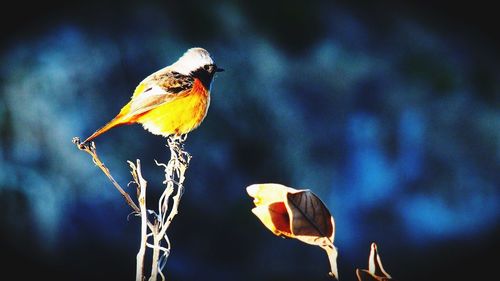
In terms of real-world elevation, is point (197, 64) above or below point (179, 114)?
above

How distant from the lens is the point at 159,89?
5.41 feet

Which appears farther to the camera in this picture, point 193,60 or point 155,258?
point 193,60

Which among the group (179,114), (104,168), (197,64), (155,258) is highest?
(197,64)

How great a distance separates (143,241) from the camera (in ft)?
2.35

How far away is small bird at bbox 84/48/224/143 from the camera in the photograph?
1.58m

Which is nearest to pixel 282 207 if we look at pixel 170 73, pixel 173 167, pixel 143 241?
pixel 143 241

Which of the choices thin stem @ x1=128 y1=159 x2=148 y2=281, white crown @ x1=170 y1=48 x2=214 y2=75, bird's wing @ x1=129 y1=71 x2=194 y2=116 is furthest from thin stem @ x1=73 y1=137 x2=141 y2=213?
white crown @ x1=170 y1=48 x2=214 y2=75

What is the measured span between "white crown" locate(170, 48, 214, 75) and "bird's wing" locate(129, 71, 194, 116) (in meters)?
0.03

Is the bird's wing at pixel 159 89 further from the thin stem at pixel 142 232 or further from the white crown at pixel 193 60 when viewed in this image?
the thin stem at pixel 142 232

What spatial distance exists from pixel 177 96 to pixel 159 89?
0.22 feet

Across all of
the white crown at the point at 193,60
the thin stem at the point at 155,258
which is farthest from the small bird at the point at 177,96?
the thin stem at the point at 155,258

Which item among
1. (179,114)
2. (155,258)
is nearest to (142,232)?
(155,258)

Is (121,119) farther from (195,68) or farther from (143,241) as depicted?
(143,241)

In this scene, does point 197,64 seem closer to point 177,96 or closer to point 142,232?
point 177,96
